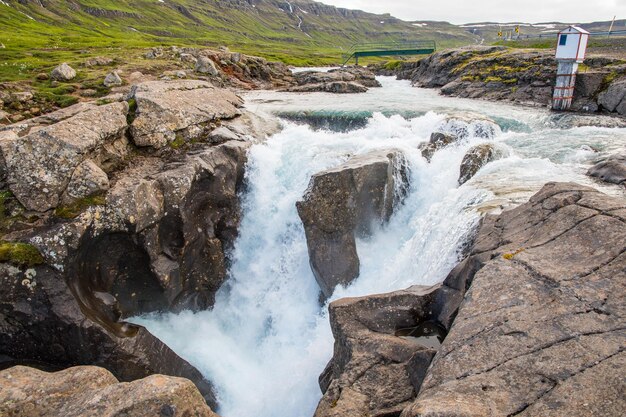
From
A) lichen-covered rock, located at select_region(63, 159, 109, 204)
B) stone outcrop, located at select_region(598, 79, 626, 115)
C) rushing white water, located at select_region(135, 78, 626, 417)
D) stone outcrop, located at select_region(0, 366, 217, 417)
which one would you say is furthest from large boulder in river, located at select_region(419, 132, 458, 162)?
stone outcrop, located at select_region(0, 366, 217, 417)

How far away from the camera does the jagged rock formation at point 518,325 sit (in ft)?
26.4

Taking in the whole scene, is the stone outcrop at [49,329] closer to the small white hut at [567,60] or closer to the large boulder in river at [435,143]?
the large boulder in river at [435,143]

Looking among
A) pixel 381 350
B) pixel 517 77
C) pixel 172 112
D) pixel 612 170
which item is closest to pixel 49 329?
pixel 381 350

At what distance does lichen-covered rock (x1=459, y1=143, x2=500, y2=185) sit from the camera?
2292 cm

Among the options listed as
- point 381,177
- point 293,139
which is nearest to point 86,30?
point 293,139

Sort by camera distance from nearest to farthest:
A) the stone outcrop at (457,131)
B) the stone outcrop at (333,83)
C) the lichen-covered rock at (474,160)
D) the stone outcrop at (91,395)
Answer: the stone outcrop at (91,395) < the lichen-covered rock at (474,160) < the stone outcrop at (457,131) < the stone outcrop at (333,83)

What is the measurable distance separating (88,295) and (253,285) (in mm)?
8214

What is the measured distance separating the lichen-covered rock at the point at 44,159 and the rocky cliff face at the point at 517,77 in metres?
39.8

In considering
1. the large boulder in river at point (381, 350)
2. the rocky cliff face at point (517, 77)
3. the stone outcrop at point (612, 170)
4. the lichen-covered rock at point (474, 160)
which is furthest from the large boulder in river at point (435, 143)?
the rocky cliff face at point (517, 77)

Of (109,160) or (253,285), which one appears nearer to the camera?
(109,160)

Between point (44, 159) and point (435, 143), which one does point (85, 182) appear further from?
point (435, 143)

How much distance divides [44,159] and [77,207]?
231 centimetres

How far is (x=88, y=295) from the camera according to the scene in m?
17.8

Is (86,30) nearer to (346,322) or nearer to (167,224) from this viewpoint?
(167,224)
